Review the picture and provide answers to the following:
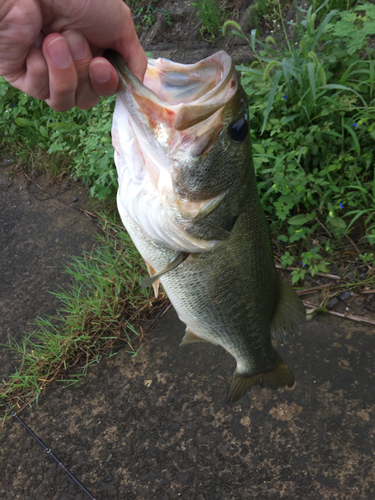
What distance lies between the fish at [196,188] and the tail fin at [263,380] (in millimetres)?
297

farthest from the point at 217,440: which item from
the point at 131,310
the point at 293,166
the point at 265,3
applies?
the point at 265,3

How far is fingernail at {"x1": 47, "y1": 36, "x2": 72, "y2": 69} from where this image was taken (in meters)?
1.10

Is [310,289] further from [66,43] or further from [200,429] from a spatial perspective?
[66,43]

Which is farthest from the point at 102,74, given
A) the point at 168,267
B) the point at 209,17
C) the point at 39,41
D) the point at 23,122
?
the point at 23,122

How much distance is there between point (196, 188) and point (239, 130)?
214 mm

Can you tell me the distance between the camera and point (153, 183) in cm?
123

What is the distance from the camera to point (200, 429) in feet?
7.23

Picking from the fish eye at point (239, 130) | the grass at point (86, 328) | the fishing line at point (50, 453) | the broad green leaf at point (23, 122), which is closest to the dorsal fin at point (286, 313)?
the fish eye at point (239, 130)

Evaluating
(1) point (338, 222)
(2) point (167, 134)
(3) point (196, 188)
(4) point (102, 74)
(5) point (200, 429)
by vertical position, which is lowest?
(5) point (200, 429)

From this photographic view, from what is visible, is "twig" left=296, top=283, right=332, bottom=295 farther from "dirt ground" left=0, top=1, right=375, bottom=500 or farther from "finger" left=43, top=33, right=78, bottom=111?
"finger" left=43, top=33, right=78, bottom=111

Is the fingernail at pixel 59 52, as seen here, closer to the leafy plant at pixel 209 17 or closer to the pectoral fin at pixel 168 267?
the pectoral fin at pixel 168 267

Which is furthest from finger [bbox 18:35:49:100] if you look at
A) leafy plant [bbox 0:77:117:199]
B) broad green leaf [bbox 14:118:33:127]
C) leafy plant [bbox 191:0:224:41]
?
broad green leaf [bbox 14:118:33:127]

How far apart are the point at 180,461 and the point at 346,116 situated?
2.37m

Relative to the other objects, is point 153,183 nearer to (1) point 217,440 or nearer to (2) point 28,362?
(1) point 217,440
